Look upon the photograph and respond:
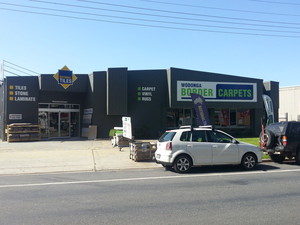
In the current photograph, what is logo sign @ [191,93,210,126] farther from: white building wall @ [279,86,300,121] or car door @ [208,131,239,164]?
white building wall @ [279,86,300,121]

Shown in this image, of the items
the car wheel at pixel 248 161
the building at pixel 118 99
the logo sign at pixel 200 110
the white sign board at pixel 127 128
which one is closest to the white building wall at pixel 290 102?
the building at pixel 118 99

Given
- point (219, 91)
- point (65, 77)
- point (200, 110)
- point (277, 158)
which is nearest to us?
point (277, 158)

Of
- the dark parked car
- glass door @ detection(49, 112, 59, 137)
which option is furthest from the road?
glass door @ detection(49, 112, 59, 137)

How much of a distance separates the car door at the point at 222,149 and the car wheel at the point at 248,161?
11.1 inches

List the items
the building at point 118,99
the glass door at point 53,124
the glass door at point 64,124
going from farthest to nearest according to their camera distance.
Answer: the glass door at point 64,124 → the glass door at point 53,124 → the building at point 118,99

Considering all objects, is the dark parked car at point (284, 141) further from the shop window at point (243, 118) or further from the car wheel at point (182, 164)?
the shop window at point (243, 118)

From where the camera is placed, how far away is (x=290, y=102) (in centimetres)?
4425

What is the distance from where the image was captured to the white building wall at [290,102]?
141 feet

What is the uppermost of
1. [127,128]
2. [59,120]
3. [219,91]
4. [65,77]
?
[65,77]

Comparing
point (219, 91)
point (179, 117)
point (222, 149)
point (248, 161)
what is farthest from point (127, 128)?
point (219, 91)

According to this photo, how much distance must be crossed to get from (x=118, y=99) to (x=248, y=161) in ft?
46.3

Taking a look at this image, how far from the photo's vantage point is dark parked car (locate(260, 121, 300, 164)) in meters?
12.4

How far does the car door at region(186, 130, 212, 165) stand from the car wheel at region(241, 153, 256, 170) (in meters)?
1.30

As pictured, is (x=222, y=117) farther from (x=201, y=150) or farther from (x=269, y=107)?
(x=201, y=150)
